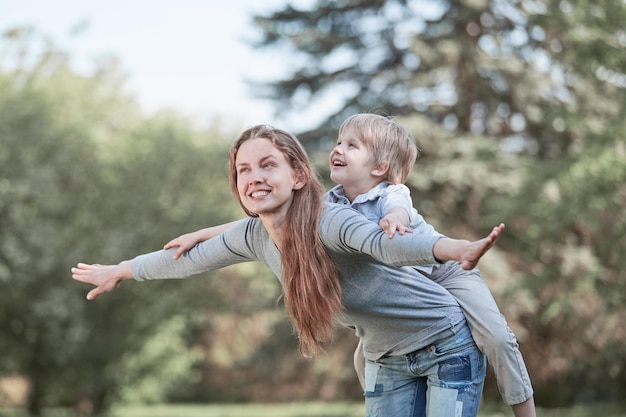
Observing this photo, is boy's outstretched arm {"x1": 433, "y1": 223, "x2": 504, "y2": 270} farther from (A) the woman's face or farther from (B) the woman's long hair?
(A) the woman's face

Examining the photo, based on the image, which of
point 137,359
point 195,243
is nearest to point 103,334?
point 137,359

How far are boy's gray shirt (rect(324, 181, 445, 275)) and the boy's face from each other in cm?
7

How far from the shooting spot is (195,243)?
3982 millimetres

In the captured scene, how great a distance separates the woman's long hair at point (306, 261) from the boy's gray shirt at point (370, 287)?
55 millimetres

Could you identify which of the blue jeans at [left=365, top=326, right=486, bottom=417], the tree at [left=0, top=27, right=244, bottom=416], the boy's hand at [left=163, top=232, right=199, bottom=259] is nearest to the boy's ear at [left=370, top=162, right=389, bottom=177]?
the blue jeans at [left=365, top=326, right=486, bottom=417]

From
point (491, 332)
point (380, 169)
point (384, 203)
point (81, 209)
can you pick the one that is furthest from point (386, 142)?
point (81, 209)

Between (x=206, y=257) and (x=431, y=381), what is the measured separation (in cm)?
109

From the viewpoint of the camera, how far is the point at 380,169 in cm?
382

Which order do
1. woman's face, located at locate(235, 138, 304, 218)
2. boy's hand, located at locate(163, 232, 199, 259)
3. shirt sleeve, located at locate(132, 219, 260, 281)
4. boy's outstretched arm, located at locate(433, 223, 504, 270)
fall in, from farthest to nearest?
boy's hand, located at locate(163, 232, 199, 259) → shirt sleeve, located at locate(132, 219, 260, 281) → woman's face, located at locate(235, 138, 304, 218) → boy's outstretched arm, located at locate(433, 223, 504, 270)

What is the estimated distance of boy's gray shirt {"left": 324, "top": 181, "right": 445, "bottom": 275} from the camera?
137 inches

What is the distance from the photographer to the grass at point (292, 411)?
19.9 metres

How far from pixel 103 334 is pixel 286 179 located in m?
22.7

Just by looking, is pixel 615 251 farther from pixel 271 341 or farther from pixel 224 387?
pixel 224 387

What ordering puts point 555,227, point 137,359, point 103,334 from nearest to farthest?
point 555,227 → point 103,334 → point 137,359
